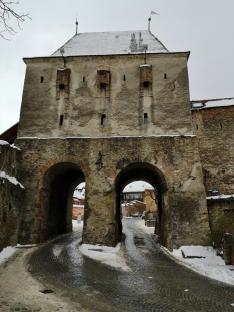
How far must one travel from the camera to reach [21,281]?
797 cm

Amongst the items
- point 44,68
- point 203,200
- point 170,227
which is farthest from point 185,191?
point 44,68

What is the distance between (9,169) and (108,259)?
5.58 m

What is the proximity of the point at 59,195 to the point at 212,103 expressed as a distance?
10.4m

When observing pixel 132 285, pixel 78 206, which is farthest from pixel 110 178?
pixel 78 206

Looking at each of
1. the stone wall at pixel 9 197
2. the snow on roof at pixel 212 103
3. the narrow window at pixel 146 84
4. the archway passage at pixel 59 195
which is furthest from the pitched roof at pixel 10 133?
the snow on roof at pixel 212 103

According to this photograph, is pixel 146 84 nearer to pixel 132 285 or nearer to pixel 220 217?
pixel 220 217

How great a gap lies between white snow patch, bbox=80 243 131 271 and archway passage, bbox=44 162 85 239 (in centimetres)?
308

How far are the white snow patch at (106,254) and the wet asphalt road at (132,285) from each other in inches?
13.4

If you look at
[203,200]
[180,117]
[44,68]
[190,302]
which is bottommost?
[190,302]

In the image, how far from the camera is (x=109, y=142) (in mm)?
14844

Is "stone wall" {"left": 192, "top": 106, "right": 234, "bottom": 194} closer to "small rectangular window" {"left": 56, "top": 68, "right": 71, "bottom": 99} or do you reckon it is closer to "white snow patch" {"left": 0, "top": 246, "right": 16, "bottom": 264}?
"small rectangular window" {"left": 56, "top": 68, "right": 71, "bottom": 99}

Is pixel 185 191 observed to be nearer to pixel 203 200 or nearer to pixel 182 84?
pixel 203 200

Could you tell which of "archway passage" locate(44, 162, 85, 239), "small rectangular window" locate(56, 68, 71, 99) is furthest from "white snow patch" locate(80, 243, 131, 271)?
"small rectangular window" locate(56, 68, 71, 99)

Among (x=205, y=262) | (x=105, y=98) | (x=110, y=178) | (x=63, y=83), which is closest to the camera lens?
(x=205, y=262)
